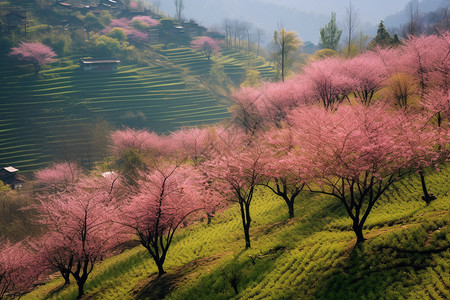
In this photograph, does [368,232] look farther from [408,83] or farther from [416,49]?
[416,49]

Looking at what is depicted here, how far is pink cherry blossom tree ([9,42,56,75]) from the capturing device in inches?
3819

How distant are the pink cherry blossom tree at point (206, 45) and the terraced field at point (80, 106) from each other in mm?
26324

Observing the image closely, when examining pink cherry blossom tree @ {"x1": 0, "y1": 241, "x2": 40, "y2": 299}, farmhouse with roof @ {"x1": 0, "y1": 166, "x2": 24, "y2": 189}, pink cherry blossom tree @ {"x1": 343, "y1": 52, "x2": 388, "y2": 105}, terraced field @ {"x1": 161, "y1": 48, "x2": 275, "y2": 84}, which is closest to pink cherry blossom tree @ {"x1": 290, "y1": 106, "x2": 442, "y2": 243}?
pink cherry blossom tree @ {"x1": 343, "y1": 52, "x2": 388, "y2": 105}

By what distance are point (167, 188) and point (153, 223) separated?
262cm

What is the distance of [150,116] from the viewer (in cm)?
8812

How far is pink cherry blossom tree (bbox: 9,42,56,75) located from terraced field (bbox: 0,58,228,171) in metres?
3.47

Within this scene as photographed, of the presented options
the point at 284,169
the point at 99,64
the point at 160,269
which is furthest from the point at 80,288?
the point at 99,64

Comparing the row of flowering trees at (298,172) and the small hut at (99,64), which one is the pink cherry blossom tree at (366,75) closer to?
the row of flowering trees at (298,172)

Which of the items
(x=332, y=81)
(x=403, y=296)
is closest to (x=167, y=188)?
(x=403, y=296)

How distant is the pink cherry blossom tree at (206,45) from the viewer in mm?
128875

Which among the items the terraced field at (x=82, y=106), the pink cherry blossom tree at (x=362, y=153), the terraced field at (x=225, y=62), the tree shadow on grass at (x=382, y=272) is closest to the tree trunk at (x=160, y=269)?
the tree shadow on grass at (x=382, y=272)

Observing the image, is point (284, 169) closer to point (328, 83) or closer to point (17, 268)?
point (328, 83)

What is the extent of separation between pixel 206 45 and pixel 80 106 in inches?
2539

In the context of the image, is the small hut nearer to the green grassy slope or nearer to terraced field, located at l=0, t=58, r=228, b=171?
terraced field, located at l=0, t=58, r=228, b=171
